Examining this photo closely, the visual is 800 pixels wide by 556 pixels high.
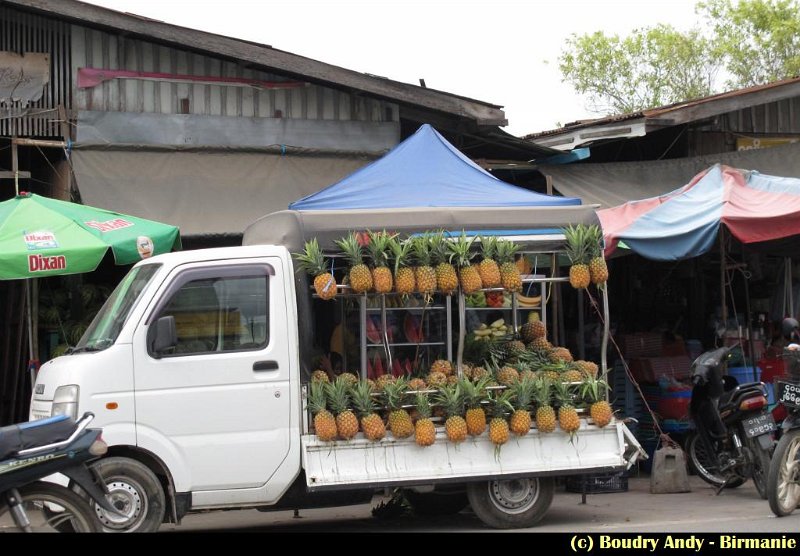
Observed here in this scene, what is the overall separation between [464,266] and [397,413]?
1.24 metres

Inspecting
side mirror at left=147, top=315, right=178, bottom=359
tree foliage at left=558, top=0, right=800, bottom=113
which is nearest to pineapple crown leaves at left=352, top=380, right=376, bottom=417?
side mirror at left=147, top=315, right=178, bottom=359

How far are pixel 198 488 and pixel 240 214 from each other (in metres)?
5.18

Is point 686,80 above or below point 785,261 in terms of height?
above

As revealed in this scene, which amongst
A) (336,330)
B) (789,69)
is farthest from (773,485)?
(789,69)

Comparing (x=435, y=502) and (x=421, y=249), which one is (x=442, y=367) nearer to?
(x=421, y=249)

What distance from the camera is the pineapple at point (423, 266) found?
7777 mm

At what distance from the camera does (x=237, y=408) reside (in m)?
7.32

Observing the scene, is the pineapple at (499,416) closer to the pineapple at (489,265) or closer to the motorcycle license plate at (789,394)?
the pineapple at (489,265)

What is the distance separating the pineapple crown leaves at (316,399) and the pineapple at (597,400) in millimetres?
2041

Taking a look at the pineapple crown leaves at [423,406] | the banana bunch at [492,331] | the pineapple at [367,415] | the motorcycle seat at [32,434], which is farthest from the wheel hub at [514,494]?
the motorcycle seat at [32,434]

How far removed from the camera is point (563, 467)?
7.86 m

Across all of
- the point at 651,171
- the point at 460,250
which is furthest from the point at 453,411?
the point at 651,171

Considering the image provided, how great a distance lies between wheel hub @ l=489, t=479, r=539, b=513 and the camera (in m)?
7.97

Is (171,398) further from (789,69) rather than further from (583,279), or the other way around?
(789,69)
